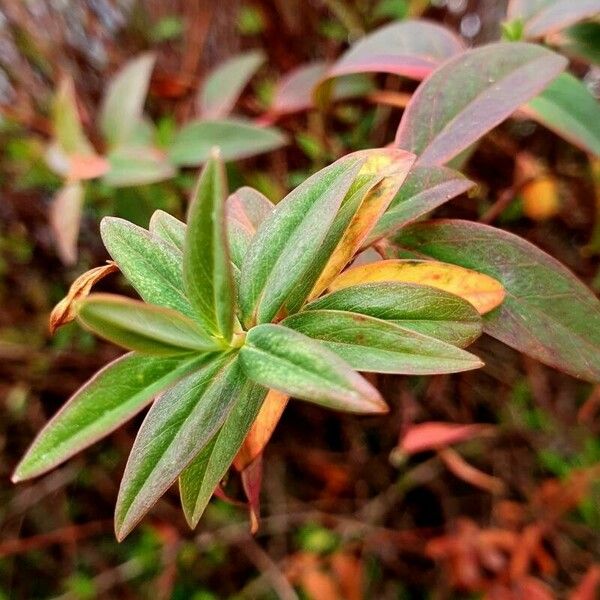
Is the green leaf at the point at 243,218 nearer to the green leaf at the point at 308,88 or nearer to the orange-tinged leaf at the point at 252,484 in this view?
the orange-tinged leaf at the point at 252,484

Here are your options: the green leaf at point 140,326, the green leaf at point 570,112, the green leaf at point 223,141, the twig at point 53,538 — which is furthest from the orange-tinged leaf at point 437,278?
the twig at point 53,538

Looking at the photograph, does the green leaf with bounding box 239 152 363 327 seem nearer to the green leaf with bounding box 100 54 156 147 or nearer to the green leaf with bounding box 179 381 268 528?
the green leaf with bounding box 179 381 268 528

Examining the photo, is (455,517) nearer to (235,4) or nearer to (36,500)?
(36,500)

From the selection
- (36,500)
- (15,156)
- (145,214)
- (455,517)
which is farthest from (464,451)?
(15,156)

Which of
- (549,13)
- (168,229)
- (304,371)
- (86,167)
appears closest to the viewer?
(304,371)

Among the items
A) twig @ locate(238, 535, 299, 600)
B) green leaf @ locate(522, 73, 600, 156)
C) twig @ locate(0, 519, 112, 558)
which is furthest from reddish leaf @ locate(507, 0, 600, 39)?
twig @ locate(0, 519, 112, 558)

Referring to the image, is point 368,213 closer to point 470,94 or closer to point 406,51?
point 470,94

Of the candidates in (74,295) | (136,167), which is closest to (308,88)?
(136,167)
